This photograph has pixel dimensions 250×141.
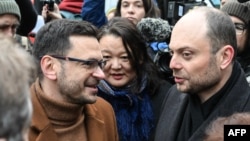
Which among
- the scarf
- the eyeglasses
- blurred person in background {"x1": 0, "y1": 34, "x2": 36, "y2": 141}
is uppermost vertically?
blurred person in background {"x1": 0, "y1": 34, "x2": 36, "y2": 141}

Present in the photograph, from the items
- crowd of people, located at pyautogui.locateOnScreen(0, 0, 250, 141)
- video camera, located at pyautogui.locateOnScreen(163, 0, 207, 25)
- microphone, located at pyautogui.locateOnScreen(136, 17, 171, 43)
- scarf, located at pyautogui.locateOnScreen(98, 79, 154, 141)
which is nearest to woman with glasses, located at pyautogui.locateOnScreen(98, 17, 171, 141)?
scarf, located at pyautogui.locateOnScreen(98, 79, 154, 141)

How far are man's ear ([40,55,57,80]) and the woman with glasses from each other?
68 cm

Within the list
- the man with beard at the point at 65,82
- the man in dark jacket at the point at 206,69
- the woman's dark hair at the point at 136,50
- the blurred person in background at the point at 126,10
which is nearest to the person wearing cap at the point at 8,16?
the woman's dark hair at the point at 136,50

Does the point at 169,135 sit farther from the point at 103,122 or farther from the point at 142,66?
the point at 142,66

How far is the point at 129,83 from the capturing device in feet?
12.0

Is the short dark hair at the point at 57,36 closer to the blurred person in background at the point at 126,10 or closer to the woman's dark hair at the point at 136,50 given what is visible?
the woman's dark hair at the point at 136,50

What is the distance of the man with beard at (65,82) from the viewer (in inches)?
114

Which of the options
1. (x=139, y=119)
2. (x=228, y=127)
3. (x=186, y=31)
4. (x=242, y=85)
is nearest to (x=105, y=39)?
(x=139, y=119)

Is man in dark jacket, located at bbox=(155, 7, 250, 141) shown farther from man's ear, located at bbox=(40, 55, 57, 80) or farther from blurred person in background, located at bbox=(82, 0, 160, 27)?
blurred person in background, located at bbox=(82, 0, 160, 27)

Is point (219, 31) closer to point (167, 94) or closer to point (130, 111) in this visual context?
point (167, 94)

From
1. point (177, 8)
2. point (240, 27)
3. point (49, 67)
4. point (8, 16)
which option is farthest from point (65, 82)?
point (177, 8)

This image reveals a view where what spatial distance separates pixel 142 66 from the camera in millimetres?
3662

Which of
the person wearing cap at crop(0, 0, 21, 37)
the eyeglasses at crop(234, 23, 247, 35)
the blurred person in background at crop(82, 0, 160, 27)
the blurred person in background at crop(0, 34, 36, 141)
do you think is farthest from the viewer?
the blurred person in background at crop(82, 0, 160, 27)

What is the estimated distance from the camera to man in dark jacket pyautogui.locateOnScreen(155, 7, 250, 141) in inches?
114
